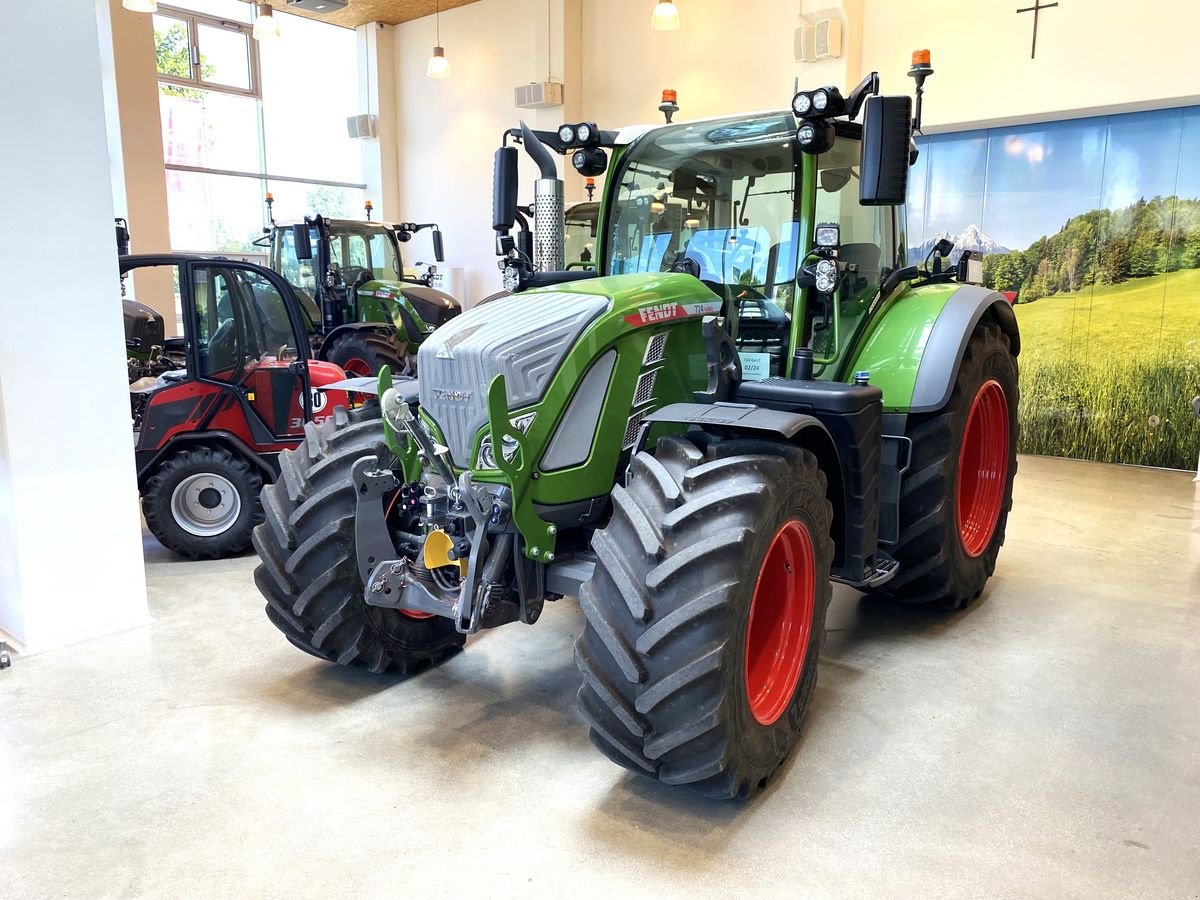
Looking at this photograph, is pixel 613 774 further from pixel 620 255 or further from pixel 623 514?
pixel 620 255

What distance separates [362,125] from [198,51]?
6.93 feet

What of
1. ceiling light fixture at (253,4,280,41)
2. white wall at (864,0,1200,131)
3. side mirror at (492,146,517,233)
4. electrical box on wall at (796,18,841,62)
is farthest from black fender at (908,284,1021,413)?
ceiling light fixture at (253,4,280,41)

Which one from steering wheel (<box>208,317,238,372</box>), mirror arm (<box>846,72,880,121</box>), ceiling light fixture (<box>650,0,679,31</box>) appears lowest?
steering wheel (<box>208,317,238,372</box>)

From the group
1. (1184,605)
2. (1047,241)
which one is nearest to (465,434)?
(1184,605)

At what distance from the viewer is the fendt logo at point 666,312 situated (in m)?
2.80

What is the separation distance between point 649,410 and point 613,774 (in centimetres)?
113

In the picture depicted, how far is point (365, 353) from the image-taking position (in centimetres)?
796

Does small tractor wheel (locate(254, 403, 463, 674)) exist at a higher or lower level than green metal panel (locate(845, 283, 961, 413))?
lower

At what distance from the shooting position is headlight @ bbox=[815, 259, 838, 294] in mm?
3188

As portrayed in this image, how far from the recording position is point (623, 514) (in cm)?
241

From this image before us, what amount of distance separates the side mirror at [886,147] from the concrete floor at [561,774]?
5.65 feet

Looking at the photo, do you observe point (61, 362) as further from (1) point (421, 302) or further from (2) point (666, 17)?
(2) point (666, 17)

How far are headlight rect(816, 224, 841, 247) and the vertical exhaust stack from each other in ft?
3.11

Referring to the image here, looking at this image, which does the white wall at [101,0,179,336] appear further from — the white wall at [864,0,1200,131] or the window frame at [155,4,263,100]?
the white wall at [864,0,1200,131]
